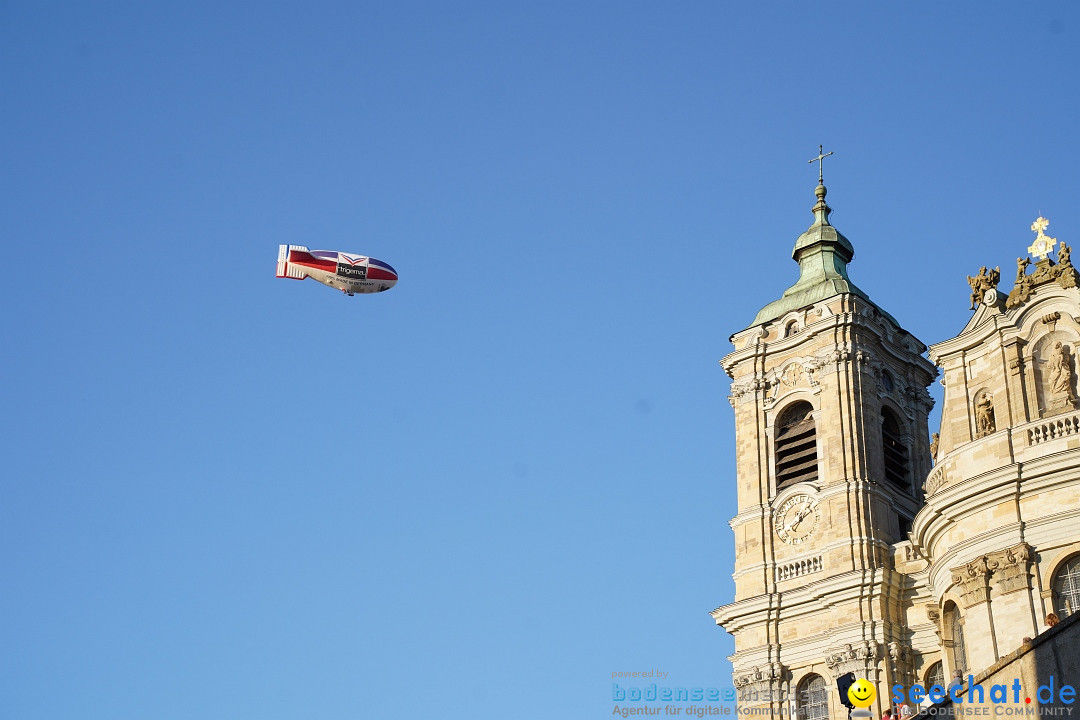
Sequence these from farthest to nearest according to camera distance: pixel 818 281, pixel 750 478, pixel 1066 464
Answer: pixel 818 281, pixel 750 478, pixel 1066 464

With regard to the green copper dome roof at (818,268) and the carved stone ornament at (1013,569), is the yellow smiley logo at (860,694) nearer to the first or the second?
the carved stone ornament at (1013,569)

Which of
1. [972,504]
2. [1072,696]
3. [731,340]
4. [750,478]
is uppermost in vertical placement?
[731,340]

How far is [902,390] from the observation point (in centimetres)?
5259

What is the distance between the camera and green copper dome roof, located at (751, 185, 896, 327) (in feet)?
176

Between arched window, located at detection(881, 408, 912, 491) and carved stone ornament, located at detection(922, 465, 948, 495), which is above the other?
arched window, located at detection(881, 408, 912, 491)

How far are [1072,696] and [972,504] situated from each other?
1482cm

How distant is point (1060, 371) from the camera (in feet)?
140

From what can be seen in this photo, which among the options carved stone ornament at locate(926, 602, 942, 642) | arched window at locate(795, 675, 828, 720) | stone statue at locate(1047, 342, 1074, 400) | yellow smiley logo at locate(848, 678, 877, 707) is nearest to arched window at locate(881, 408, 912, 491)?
carved stone ornament at locate(926, 602, 942, 642)

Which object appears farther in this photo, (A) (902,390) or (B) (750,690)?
(A) (902,390)

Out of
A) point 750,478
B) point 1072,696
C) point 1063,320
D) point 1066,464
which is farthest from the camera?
point 750,478

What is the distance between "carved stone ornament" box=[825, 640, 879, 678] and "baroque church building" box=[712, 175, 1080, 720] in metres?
0.04

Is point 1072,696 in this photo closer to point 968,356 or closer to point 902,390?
point 968,356

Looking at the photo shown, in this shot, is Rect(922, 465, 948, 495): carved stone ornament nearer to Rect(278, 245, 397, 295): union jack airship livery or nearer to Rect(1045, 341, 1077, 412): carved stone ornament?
Rect(1045, 341, 1077, 412): carved stone ornament

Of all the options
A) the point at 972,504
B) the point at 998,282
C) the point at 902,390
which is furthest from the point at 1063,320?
the point at 902,390
